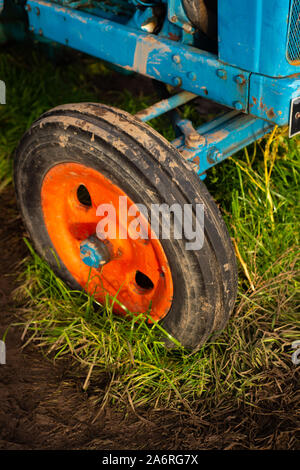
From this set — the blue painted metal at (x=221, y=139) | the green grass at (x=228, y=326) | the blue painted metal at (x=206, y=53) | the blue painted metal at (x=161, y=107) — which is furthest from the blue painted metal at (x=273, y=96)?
the green grass at (x=228, y=326)

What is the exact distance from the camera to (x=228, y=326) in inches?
78.5

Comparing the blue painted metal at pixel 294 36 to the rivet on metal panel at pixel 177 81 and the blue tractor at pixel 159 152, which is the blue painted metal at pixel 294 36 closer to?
the blue tractor at pixel 159 152

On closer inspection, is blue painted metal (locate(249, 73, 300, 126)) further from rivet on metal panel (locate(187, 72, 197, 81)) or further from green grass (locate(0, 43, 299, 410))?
green grass (locate(0, 43, 299, 410))

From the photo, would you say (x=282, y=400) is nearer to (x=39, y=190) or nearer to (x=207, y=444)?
(x=207, y=444)

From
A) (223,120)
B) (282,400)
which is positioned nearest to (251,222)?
(223,120)

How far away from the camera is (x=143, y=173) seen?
1.64 meters

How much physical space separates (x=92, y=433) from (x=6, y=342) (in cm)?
49

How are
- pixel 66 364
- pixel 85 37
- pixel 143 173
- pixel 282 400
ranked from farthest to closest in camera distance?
pixel 85 37, pixel 66 364, pixel 282 400, pixel 143 173

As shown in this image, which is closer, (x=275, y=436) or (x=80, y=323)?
(x=275, y=436)

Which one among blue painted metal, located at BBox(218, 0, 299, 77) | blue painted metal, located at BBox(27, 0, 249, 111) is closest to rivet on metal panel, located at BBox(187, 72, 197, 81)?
blue painted metal, located at BBox(27, 0, 249, 111)

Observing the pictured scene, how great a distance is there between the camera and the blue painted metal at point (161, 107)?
1921 mm

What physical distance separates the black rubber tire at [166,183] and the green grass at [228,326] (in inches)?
5.2

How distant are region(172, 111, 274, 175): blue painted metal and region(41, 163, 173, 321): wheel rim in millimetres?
281

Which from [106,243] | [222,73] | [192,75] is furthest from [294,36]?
[106,243]
